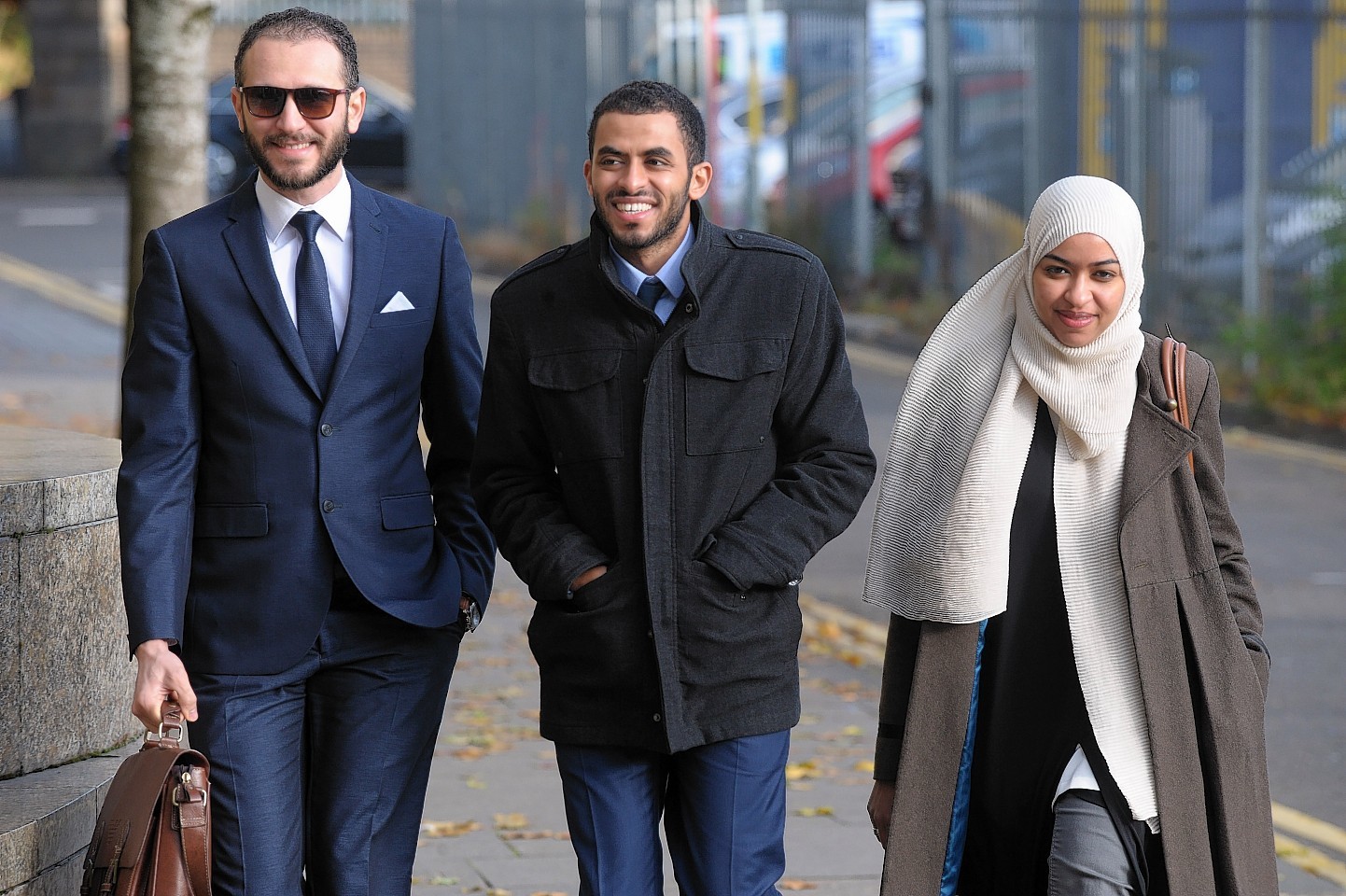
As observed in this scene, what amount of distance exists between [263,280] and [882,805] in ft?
5.11

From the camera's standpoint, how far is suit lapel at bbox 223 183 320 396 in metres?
3.65

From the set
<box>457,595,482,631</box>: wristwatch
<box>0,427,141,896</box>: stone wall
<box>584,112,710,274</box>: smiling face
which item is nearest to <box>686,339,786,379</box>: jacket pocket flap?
<box>584,112,710,274</box>: smiling face

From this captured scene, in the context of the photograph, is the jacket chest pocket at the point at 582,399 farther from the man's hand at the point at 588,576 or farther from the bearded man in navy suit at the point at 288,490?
the bearded man in navy suit at the point at 288,490

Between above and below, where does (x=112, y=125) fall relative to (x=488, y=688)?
above

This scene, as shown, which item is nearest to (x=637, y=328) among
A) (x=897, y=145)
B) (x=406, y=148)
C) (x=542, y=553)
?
(x=542, y=553)

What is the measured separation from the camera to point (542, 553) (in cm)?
360

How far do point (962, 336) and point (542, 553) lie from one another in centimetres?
92

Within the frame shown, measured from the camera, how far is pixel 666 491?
11.8 ft

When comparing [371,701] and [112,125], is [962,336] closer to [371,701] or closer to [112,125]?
[371,701]

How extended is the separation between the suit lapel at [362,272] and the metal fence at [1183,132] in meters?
11.3

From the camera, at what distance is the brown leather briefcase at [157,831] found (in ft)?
11.1

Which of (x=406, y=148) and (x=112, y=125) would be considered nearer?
(x=406, y=148)

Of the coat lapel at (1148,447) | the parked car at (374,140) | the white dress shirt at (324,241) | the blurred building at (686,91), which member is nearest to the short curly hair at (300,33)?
the white dress shirt at (324,241)

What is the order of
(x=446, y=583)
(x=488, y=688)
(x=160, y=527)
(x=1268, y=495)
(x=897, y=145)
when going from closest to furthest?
(x=160, y=527) < (x=446, y=583) < (x=488, y=688) < (x=1268, y=495) < (x=897, y=145)
